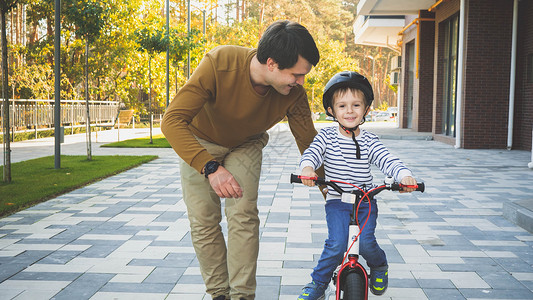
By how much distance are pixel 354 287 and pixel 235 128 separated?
1099mm

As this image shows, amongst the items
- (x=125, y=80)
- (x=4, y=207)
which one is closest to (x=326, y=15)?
(x=125, y=80)

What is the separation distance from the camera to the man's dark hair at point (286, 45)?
2756mm

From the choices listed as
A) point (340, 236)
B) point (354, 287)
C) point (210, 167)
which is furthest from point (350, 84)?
point (354, 287)

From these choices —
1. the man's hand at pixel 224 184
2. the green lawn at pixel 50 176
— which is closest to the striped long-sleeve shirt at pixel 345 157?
the man's hand at pixel 224 184

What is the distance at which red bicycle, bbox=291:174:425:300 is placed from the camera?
2.90m

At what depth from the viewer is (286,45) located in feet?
9.04

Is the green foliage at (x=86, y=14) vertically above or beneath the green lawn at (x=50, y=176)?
above

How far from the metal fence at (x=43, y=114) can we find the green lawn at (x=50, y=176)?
356 centimetres

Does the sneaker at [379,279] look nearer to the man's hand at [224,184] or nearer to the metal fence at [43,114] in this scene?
the man's hand at [224,184]

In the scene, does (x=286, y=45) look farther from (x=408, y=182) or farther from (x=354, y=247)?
(x=354, y=247)

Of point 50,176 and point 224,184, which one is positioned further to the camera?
point 50,176

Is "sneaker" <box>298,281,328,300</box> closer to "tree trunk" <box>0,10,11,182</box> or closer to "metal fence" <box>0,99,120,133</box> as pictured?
"tree trunk" <box>0,10,11,182</box>

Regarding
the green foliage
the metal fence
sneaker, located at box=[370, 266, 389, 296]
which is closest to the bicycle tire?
sneaker, located at box=[370, 266, 389, 296]

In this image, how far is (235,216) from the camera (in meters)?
3.28
